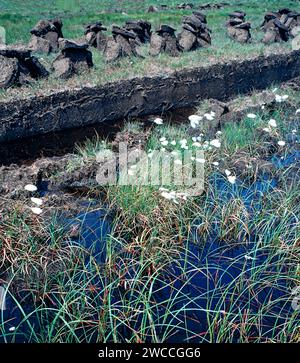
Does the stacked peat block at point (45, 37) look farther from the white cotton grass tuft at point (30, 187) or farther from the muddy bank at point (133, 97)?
the white cotton grass tuft at point (30, 187)

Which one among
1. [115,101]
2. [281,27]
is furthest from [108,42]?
[281,27]

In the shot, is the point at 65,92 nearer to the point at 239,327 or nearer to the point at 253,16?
the point at 239,327

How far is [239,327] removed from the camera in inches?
117

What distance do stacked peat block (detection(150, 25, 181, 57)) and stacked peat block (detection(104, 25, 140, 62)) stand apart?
396 mm

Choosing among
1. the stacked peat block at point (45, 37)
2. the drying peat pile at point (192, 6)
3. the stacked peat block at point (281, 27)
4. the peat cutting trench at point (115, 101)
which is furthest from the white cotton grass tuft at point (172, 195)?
the drying peat pile at point (192, 6)

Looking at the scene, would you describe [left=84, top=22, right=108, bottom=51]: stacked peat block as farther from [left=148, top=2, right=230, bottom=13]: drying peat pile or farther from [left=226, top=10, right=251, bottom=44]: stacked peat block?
[left=148, top=2, right=230, bottom=13]: drying peat pile

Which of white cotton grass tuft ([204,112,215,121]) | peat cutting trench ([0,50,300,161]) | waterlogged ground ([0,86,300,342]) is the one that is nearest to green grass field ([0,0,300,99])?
peat cutting trench ([0,50,300,161])

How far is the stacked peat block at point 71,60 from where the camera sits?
8008 mm

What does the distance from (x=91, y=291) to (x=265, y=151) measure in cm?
347

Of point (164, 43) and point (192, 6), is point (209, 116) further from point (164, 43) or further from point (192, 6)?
point (192, 6)

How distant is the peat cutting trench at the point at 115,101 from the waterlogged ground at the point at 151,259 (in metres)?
1.89

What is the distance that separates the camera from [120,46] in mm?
9273

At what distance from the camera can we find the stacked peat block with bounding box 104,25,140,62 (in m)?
9.20

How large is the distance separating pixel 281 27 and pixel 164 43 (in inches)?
161
